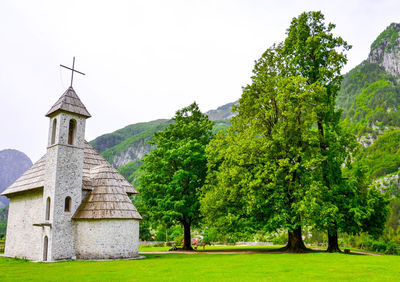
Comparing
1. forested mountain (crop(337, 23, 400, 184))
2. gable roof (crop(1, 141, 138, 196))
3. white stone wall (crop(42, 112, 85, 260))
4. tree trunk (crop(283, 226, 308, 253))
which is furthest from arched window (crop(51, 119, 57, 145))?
forested mountain (crop(337, 23, 400, 184))

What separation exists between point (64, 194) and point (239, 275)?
16.0 meters

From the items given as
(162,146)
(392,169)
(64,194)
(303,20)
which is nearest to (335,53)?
(303,20)

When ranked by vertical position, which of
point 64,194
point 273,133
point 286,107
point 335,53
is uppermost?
point 335,53

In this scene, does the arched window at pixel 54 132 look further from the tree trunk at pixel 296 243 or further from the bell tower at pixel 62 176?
the tree trunk at pixel 296 243

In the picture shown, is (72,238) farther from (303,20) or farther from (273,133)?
(303,20)

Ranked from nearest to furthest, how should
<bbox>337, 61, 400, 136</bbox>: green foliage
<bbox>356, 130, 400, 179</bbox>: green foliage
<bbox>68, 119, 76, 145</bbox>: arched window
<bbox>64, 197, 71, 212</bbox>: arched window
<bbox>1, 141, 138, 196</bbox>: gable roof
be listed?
<bbox>64, 197, 71, 212</bbox>: arched window, <bbox>1, 141, 138, 196</bbox>: gable roof, <bbox>68, 119, 76, 145</bbox>: arched window, <bbox>356, 130, 400, 179</bbox>: green foliage, <bbox>337, 61, 400, 136</bbox>: green foliage

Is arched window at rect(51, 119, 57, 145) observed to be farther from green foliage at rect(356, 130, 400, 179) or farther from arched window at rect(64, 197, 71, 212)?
green foliage at rect(356, 130, 400, 179)

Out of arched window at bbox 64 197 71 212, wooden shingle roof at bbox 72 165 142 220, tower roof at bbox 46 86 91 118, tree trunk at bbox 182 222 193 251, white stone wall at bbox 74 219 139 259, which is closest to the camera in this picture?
white stone wall at bbox 74 219 139 259

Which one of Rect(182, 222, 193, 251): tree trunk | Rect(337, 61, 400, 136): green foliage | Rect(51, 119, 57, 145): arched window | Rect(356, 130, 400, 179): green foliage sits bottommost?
Rect(182, 222, 193, 251): tree trunk

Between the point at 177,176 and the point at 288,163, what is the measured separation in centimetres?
1104

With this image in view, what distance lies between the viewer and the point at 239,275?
1369cm

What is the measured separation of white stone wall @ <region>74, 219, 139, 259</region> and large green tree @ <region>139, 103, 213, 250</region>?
20.9 ft

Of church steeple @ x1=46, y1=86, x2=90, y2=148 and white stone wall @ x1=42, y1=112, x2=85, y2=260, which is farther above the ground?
church steeple @ x1=46, y1=86, x2=90, y2=148

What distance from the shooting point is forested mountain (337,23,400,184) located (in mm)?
129637
